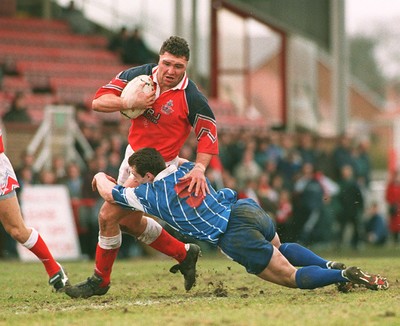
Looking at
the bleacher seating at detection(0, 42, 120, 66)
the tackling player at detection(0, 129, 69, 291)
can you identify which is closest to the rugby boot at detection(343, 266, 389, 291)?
the tackling player at detection(0, 129, 69, 291)

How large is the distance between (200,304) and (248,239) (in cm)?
62

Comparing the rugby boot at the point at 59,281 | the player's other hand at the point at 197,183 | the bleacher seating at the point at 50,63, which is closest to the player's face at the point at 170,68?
the player's other hand at the point at 197,183

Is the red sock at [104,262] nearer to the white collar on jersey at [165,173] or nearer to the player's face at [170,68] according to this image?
the white collar on jersey at [165,173]

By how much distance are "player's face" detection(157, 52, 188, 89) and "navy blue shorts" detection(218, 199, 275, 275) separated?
1141 mm

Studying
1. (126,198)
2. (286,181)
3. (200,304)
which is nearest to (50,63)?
(286,181)

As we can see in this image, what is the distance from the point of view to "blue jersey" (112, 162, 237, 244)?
8047mm

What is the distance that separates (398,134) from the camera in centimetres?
6431

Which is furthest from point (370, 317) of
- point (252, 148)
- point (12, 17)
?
point (12, 17)

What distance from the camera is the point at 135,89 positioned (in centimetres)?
838

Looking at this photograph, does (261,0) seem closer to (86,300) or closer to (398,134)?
(86,300)

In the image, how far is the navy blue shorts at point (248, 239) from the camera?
317 inches

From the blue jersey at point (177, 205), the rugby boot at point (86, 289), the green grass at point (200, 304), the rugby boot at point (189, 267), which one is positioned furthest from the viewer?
the rugby boot at point (189, 267)

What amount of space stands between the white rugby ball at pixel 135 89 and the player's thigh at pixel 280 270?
1.58 meters

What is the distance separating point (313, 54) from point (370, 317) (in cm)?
3707
